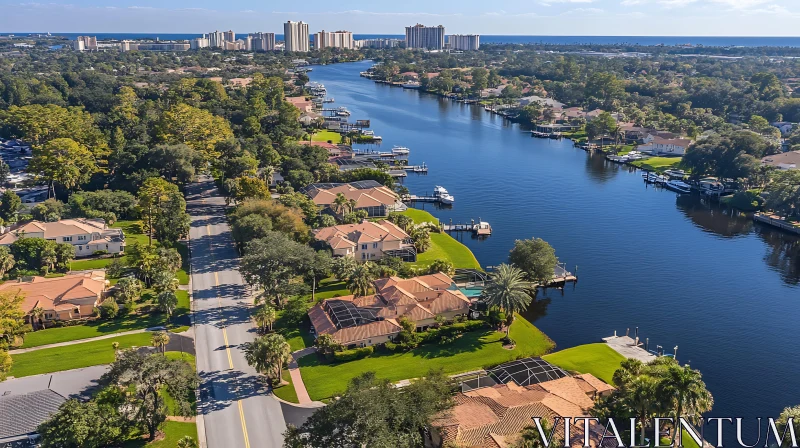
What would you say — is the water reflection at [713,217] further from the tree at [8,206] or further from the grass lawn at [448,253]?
the tree at [8,206]

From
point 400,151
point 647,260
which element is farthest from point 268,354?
point 400,151

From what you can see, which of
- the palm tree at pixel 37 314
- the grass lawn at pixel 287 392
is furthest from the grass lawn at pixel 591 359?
the palm tree at pixel 37 314

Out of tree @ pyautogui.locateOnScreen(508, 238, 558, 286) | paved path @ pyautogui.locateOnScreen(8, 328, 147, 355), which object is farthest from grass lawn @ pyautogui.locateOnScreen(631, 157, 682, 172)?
paved path @ pyautogui.locateOnScreen(8, 328, 147, 355)

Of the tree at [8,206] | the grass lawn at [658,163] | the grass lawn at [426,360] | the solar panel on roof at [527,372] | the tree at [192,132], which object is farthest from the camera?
the grass lawn at [658,163]

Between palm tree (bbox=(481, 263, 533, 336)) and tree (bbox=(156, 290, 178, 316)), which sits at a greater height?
palm tree (bbox=(481, 263, 533, 336))

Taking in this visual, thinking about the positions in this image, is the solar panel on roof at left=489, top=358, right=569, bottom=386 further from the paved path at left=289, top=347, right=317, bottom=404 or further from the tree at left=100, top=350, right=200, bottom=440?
the tree at left=100, top=350, right=200, bottom=440

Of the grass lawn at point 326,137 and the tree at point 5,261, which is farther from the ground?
the grass lawn at point 326,137

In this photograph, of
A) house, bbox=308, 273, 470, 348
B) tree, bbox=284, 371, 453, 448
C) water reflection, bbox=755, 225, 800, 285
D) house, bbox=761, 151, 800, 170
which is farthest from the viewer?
house, bbox=761, 151, 800, 170

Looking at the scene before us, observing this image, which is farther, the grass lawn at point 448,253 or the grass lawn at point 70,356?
the grass lawn at point 448,253
